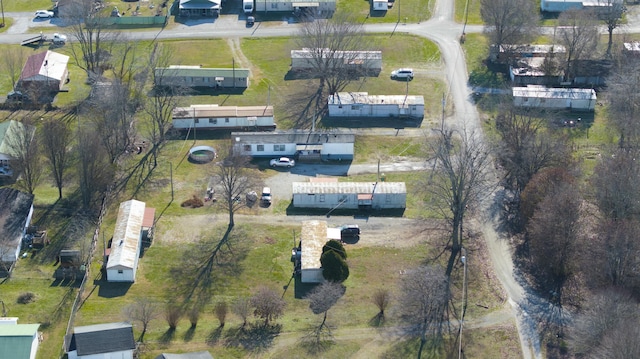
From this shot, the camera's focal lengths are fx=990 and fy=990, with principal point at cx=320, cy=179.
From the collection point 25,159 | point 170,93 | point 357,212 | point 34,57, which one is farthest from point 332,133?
point 34,57

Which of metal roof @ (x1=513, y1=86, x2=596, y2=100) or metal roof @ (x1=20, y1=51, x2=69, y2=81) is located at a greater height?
metal roof @ (x1=513, y1=86, x2=596, y2=100)

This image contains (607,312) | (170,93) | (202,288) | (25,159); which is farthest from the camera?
(170,93)

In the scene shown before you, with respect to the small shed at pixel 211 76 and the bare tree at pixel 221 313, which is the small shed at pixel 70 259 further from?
the small shed at pixel 211 76

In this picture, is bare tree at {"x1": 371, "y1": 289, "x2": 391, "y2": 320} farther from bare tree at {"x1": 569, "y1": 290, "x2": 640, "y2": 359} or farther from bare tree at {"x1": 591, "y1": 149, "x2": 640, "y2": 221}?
bare tree at {"x1": 591, "y1": 149, "x2": 640, "y2": 221}

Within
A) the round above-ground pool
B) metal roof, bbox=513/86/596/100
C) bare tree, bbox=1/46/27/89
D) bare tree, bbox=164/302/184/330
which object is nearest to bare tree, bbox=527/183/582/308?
metal roof, bbox=513/86/596/100

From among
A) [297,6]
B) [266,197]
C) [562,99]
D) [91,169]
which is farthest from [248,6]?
[91,169]

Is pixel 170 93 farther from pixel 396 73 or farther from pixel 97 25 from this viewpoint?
pixel 396 73

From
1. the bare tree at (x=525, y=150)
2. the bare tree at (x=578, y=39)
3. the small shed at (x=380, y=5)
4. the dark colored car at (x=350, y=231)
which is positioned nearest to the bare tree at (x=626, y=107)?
the bare tree at (x=525, y=150)
